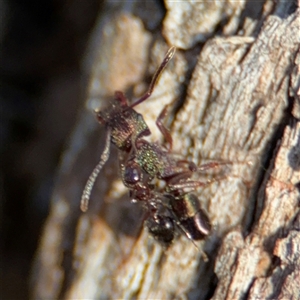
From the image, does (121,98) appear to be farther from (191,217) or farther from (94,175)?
A: (191,217)

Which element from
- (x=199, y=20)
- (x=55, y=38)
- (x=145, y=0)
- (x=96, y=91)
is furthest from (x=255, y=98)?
(x=55, y=38)

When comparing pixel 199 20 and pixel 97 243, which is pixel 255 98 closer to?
pixel 199 20

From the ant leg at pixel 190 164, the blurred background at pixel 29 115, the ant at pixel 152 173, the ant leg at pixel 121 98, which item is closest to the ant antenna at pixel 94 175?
the ant at pixel 152 173

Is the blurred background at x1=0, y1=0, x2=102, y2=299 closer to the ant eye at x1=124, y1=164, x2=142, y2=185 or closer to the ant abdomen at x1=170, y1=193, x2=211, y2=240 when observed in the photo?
the ant eye at x1=124, y1=164, x2=142, y2=185

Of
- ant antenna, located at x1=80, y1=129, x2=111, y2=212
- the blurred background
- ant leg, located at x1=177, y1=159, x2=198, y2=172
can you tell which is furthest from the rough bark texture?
the blurred background

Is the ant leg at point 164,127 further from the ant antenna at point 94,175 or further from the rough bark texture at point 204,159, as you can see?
the ant antenna at point 94,175
